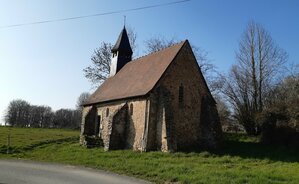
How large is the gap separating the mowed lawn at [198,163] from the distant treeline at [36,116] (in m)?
77.3

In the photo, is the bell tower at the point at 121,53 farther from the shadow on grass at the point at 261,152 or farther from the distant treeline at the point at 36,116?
the distant treeline at the point at 36,116

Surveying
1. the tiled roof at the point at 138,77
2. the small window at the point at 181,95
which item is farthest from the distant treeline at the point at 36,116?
the small window at the point at 181,95

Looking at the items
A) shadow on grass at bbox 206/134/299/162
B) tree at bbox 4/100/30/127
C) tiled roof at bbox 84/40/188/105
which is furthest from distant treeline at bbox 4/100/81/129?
shadow on grass at bbox 206/134/299/162

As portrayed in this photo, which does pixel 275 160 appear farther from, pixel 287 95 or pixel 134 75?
pixel 134 75

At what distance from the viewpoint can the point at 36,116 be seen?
10306 cm

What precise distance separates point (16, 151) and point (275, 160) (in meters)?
16.9

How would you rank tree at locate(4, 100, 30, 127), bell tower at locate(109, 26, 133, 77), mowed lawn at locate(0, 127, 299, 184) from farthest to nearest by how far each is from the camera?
tree at locate(4, 100, 30, 127)
bell tower at locate(109, 26, 133, 77)
mowed lawn at locate(0, 127, 299, 184)

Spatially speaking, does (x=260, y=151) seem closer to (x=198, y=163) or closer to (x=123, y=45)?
(x=198, y=163)

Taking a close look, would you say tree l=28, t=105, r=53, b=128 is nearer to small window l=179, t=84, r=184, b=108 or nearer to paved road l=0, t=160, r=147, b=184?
small window l=179, t=84, r=184, b=108

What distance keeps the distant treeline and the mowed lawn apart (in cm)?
7733

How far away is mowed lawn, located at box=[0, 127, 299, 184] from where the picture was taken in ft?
44.4

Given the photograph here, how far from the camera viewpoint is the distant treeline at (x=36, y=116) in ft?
326

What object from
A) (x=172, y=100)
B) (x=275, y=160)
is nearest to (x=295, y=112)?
(x=275, y=160)

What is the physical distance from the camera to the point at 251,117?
32219 millimetres
